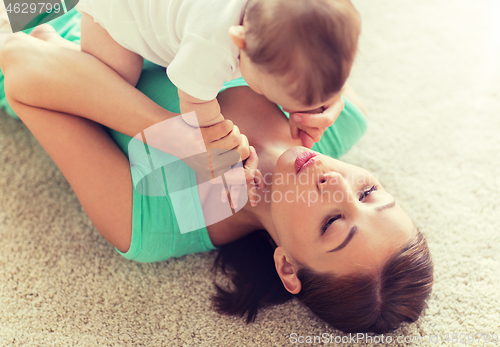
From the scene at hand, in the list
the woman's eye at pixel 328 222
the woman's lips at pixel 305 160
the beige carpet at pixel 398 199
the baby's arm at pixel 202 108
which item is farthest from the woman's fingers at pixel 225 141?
the beige carpet at pixel 398 199

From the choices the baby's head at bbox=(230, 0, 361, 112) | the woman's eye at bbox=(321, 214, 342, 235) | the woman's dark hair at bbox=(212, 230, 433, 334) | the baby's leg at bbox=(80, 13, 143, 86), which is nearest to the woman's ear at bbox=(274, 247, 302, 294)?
the woman's dark hair at bbox=(212, 230, 433, 334)

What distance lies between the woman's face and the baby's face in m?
0.17

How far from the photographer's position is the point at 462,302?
0.87 meters

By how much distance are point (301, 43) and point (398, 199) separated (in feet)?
2.25

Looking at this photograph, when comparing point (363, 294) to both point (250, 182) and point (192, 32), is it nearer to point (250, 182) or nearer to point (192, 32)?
point (250, 182)

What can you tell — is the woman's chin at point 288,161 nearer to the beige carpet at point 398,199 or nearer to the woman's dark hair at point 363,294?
the woman's dark hair at point 363,294

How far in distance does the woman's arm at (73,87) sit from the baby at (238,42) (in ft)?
0.22

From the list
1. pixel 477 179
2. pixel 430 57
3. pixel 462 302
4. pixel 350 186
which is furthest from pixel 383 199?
pixel 430 57

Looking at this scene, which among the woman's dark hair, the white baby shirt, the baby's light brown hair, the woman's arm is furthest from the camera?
the woman's arm

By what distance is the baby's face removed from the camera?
0.54m

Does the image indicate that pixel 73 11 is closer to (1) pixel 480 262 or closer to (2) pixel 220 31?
(2) pixel 220 31

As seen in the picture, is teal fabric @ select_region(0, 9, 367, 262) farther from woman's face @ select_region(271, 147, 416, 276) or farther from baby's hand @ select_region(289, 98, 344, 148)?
woman's face @ select_region(271, 147, 416, 276)

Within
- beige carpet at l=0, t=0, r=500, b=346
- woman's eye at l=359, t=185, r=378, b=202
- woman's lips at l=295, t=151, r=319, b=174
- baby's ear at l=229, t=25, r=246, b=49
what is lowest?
beige carpet at l=0, t=0, r=500, b=346

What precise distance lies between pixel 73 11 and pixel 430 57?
1165 mm
